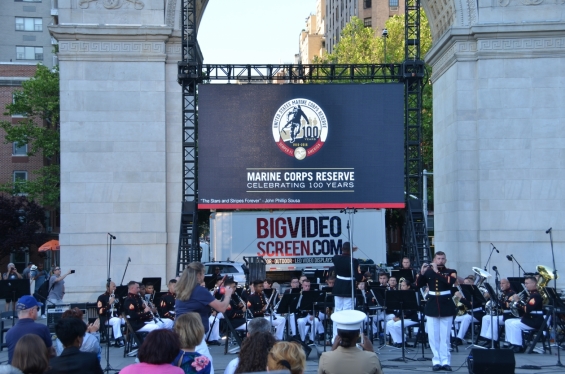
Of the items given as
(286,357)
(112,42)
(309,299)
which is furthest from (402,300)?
(112,42)

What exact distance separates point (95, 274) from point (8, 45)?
A: 51.3 meters

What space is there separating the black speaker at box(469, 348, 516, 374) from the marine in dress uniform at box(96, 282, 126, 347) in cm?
915

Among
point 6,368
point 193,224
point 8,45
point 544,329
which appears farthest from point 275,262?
point 8,45

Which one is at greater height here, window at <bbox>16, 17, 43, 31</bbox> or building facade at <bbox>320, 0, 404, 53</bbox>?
building facade at <bbox>320, 0, 404, 53</bbox>

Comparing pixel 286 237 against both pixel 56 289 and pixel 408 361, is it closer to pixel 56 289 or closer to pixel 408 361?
pixel 56 289

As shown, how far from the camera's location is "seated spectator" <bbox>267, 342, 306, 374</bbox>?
6.46 m

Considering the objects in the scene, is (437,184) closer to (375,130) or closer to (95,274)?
(375,130)

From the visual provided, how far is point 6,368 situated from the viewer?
19.5 ft

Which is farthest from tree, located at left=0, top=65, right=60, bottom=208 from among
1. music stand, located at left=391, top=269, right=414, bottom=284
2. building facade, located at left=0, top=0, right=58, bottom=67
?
music stand, located at left=391, top=269, right=414, bottom=284

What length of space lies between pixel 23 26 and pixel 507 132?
54.3 metres

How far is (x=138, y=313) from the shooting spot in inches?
667

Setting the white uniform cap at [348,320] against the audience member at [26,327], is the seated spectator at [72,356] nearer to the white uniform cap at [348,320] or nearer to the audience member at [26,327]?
the audience member at [26,327]

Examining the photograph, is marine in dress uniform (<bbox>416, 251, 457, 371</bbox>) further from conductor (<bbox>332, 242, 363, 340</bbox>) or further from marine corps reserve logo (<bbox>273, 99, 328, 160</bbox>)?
marine corps reserve logo (<bbox>273, 99, 328, 160</bbox>)

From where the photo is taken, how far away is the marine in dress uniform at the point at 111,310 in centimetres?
1812
